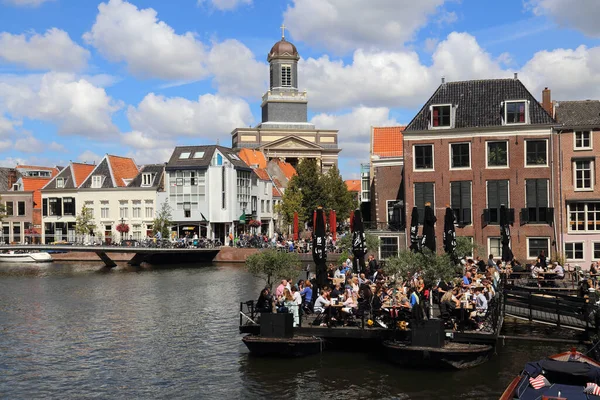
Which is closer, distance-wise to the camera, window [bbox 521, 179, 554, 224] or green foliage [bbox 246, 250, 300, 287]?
green foliage [bbox 246, 250, 300, 287]

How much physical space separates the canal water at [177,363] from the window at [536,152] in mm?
20825

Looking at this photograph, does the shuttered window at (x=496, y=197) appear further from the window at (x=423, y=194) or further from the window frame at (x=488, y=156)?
the window at (x=423, y=194)

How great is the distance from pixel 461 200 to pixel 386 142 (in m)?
16.3

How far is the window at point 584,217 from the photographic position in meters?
45.5

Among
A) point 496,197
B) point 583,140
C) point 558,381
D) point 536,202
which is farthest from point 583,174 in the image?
point 558,381

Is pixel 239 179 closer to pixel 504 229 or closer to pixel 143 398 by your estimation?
pixel 504 229

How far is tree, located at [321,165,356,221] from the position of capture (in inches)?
3418

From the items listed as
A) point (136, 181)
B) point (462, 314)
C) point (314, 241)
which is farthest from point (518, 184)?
point (136, 181)

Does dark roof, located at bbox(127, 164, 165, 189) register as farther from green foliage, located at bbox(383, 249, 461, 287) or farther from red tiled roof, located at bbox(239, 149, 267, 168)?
green foliage, located at bbox(383, 249, 461, 287)

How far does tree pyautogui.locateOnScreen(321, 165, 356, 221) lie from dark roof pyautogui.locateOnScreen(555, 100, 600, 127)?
42076 mm

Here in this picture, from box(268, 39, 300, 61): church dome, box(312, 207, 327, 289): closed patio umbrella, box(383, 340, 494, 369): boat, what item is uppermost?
box(268, 39, 300, 61): church dome

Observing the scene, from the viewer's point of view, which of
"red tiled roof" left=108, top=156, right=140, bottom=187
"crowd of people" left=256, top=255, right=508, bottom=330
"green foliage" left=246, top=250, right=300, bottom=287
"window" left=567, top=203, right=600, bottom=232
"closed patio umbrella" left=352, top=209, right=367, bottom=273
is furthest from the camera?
"red tiled roof" left=108, top=156, right=140, bottom=187

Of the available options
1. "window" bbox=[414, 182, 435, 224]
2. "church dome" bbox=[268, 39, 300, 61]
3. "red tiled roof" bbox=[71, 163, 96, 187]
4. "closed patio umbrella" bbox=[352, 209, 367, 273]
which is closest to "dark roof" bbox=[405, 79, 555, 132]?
"window" bbox=[414, 182, 435, 224]

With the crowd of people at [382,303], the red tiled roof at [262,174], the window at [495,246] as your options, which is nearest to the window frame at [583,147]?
the window at [495,246]
